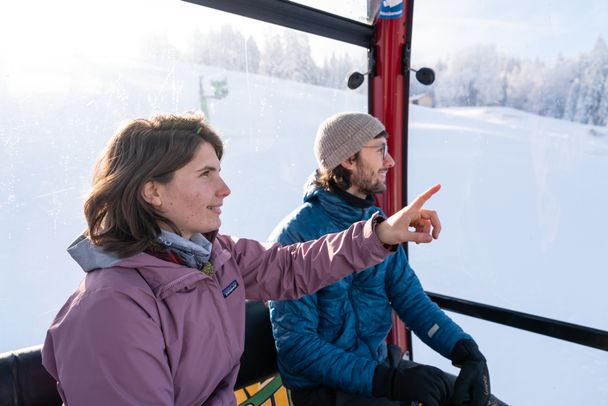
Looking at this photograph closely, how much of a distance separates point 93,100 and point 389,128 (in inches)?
61.0

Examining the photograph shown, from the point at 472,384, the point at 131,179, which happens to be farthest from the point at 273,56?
the point at 472,384

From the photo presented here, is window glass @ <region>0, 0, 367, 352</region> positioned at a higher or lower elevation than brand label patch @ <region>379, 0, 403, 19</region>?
lower

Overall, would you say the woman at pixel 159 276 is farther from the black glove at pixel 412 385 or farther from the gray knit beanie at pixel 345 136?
the gray knit beanie at pixel 345 136

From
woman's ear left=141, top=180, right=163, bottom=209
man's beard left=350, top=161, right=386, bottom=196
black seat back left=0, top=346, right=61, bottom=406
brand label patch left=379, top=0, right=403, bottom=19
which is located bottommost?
black seat back left=0, top=346, right=61, bottom=406

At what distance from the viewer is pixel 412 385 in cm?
169

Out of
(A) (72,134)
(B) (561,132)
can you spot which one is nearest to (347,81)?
(B) (561,132)

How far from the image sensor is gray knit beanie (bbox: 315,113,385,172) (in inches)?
82.3

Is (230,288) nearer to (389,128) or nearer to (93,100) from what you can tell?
(93,100)

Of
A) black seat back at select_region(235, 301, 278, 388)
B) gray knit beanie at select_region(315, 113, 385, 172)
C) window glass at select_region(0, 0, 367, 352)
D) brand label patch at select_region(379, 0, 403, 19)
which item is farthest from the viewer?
brand label patch at select_region(379, 0, 403, 19)

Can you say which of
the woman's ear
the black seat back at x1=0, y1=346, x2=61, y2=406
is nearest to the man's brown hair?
the woman's ear

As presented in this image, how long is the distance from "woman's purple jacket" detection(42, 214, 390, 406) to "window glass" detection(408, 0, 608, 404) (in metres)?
1.34

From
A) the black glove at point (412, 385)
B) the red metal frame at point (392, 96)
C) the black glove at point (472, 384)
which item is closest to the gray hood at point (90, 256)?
the black glove at point (412, 385)

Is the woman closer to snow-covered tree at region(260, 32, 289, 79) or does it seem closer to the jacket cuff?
the jacket cuff

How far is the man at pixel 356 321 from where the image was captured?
1.79 meters
